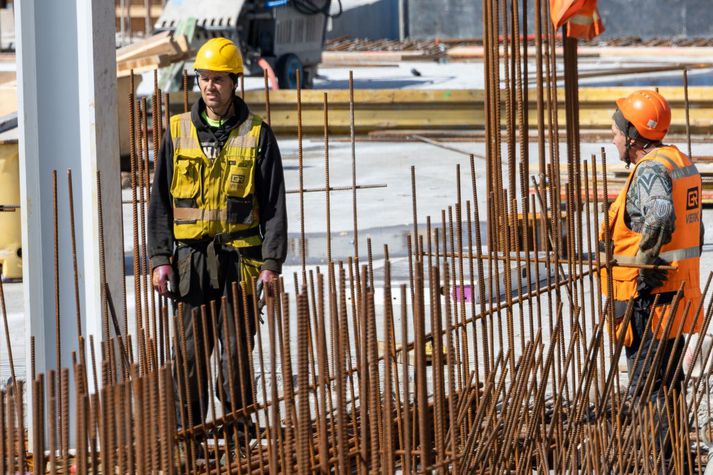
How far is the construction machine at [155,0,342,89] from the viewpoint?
19500 millimetres

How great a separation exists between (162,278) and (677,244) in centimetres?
201

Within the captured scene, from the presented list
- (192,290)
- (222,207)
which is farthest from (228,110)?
(192,290)

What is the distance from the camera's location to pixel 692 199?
17.8ft

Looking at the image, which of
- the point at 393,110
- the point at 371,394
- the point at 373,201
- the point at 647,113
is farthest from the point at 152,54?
the point at 371,394

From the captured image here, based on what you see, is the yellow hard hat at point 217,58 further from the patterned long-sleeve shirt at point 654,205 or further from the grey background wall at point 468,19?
the grey background wall at point 468,19

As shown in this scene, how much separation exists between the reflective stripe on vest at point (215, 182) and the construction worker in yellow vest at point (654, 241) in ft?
4.71

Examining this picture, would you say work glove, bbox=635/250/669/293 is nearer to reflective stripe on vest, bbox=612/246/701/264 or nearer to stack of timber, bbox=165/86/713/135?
reflective stripe on vest, bbox=612/246/701/264

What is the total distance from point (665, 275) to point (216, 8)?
14860mm

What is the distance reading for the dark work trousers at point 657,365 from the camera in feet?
16.7

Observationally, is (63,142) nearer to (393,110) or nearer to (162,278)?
(162,278)

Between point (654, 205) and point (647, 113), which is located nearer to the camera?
point (654, 205)

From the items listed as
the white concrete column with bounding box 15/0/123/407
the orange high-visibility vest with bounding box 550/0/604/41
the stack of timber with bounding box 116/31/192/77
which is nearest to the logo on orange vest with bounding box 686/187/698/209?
the white concrete column with bounding box 15/0/123/407

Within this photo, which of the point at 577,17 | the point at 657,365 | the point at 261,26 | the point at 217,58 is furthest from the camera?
the point at 261,26

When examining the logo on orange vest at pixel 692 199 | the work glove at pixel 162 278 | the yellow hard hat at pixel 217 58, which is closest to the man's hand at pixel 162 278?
the work glove at pixel 162 278
